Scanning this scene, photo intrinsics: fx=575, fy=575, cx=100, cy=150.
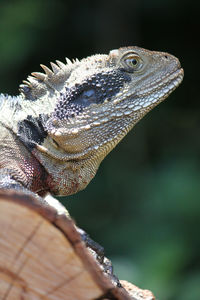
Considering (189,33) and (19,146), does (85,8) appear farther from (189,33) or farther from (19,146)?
(19,146)

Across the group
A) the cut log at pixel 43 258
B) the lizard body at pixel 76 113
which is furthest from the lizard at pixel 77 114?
the cut log at pixel 43 258

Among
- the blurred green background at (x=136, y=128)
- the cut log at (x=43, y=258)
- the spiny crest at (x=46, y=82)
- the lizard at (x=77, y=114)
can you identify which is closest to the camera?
the cut log at (x=43, y=258)

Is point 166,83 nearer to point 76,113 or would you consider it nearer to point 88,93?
point 88,93

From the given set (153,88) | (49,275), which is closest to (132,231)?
(153,88)

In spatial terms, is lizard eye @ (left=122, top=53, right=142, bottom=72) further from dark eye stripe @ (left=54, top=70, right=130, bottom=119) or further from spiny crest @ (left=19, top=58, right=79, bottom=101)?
spiny crest @ (left=19, top=58, right=79, bottom=101)

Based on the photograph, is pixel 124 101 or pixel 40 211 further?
pixel 124 101

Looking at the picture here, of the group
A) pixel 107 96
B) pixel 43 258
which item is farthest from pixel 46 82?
pixel 43 258

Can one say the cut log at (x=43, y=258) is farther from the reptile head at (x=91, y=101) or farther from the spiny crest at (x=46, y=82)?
the spiny crest at (x=46, y=82)
